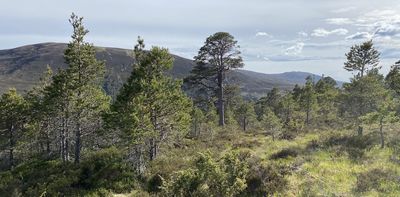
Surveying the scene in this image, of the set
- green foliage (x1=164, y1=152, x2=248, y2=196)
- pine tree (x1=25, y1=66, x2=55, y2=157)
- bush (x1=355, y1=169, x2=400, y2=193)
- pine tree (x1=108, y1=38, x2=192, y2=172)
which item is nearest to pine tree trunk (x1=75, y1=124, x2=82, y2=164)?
pine tree (x1=25, y1=66, x2=55, y2=157)

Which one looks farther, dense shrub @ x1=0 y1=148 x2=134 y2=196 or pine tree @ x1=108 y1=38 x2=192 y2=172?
pine tree @ x1=108 y1=38 x2=192 y2=172

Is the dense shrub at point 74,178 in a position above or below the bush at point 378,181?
below

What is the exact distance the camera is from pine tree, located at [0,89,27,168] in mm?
34406

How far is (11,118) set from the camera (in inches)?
1378

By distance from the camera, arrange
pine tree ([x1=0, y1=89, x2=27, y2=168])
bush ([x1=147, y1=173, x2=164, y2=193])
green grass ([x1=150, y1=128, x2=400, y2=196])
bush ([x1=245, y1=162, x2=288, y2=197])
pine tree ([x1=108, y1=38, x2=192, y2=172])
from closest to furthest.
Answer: green grass ([x1=150, y1=128, x2=400, y2=196])
bush ([x1=245, y1=162, x2=288, y2=197])
bush ([x1=147, y1=173, x2=164, y2=193])
pine tree ([x1=108, y1=38, x2=192, y2=172])
pine tree ([x1=0, y1=89, x2=27, y2=168])

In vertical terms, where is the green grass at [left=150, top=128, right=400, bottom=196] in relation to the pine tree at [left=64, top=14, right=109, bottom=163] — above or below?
below

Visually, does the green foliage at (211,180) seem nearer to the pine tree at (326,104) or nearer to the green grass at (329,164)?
the green grass at (329,164)

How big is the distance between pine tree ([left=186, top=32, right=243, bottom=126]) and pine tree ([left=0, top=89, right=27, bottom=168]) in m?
18.4

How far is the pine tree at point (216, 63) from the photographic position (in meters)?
42.1

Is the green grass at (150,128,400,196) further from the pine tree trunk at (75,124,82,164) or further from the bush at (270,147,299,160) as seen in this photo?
the pine tree trunk at (75,124,82,164)

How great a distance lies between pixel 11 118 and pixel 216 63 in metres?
22.9

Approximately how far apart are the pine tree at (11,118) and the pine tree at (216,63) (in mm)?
18423

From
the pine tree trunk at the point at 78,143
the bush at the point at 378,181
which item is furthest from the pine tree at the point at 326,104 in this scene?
the pine tree trunk at the point at 78,143

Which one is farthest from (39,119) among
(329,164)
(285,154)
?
(329,164)
